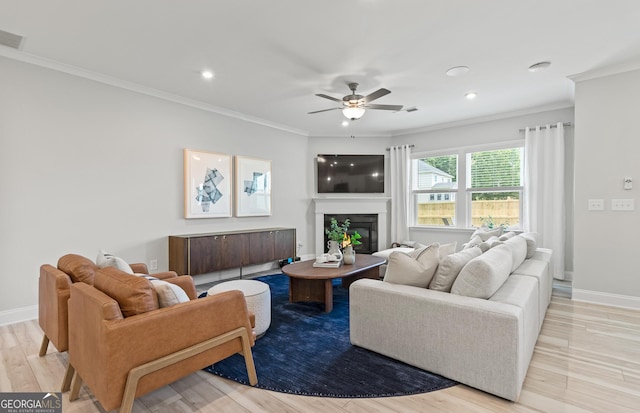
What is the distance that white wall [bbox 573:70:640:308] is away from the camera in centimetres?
348

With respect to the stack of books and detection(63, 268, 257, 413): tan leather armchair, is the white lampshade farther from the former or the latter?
detection(63, 268, 257, 413): tan leather armchair

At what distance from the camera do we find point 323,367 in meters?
2.28

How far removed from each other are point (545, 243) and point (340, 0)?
465 centimetres

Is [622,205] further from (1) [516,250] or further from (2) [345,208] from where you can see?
(2) [345,208]

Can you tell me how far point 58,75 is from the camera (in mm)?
3393

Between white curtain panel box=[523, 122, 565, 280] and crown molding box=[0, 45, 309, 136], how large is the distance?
454 cm

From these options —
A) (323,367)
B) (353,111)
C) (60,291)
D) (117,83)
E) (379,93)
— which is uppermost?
(117,83)

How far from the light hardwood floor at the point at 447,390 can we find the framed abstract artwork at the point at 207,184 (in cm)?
235

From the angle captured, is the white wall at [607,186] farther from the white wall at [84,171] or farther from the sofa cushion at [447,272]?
the white wall at [84,171]

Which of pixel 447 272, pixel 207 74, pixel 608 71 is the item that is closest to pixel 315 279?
pixel 447 272

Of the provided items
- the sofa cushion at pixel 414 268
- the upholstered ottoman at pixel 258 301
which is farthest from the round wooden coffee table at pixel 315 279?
the sofa cushion at pixel 414 268

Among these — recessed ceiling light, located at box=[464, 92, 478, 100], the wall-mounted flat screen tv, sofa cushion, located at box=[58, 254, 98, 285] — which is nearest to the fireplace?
the wall-mounted flat screen tv

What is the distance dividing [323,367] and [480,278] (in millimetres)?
1289

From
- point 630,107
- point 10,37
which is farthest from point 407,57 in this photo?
point 10,37
